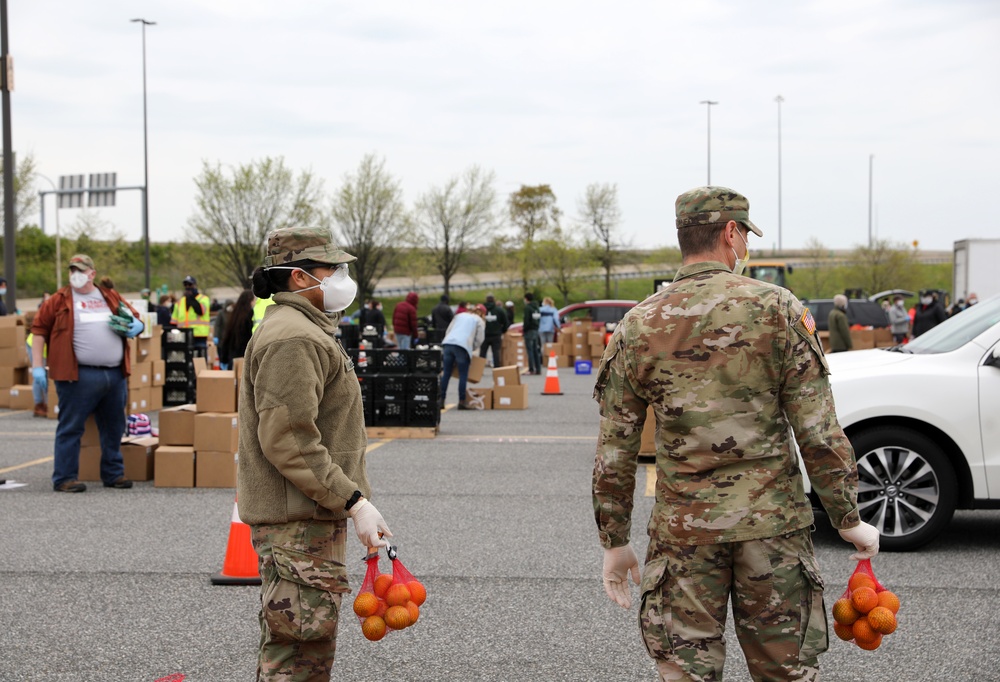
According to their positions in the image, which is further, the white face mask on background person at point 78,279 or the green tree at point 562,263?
the green tree at point 562,263

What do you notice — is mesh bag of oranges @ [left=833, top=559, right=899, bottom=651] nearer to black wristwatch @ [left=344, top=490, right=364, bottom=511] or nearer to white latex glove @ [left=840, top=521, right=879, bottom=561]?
white latex glove @ [left=840, top=521, right=879, bottom=561]

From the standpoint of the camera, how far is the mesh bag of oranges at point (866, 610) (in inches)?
129

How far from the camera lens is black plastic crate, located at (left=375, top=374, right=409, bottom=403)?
44.0 ft

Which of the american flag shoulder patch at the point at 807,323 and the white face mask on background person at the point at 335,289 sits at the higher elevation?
the white face mask on background person at the point at 335,289

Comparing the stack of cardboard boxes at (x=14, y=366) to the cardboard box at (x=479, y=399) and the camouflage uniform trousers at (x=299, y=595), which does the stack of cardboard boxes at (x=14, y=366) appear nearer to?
the cardboard box at (x=479, y=399)

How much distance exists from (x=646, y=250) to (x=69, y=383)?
224 ft

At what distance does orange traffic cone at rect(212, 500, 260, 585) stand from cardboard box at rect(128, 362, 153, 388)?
943 centimetres

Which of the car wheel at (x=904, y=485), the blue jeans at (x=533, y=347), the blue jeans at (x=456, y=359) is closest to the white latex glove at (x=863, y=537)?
the car wheel at (x=904, y=485)

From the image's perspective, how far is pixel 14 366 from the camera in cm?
1692

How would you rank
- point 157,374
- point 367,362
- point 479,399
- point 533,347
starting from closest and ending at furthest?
point 367,362
point 157,374
point 479,399
point 533,347

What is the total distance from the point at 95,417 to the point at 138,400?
6138 mm

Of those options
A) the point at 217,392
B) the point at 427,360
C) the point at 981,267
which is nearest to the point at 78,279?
the point at 217,392

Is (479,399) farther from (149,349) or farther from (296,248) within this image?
(296,248)

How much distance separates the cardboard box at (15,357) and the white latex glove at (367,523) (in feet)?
50.2
